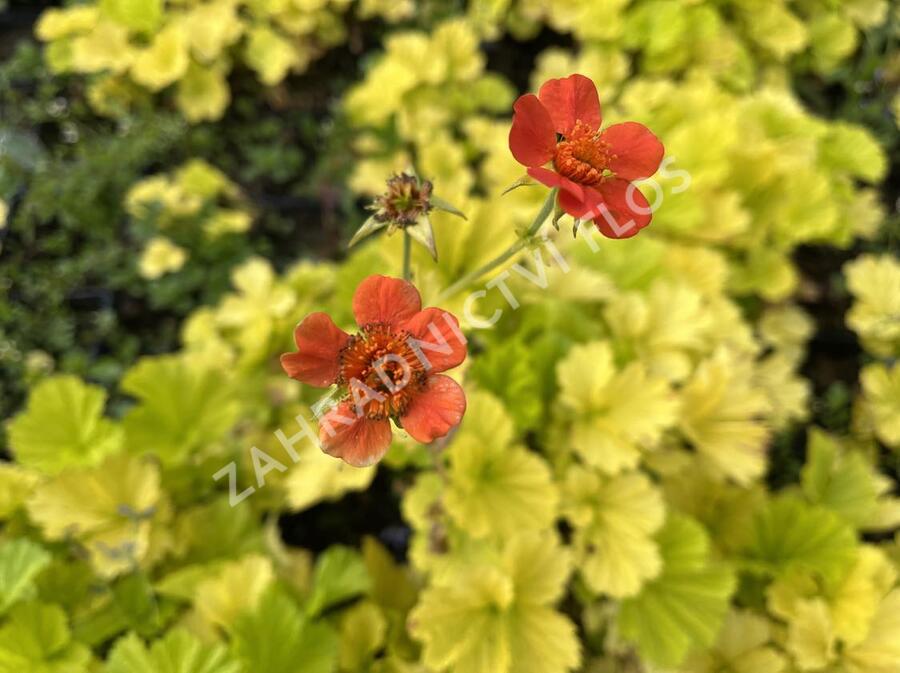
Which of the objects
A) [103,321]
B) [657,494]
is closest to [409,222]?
[657,494]

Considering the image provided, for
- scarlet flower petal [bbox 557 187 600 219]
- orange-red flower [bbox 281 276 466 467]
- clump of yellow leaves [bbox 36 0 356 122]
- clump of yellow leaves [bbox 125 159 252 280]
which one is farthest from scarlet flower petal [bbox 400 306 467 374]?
clump of yellow leaves [bbox 36 0 356 122]

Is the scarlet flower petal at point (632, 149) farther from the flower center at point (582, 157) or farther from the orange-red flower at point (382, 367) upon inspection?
the orange-red flower at point (382, 367)

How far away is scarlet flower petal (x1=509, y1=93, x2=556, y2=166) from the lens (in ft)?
1.66

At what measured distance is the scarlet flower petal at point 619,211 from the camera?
505mm

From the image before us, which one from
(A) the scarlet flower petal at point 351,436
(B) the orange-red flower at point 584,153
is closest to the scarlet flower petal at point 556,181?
(B) the orange-red flower at point 584,153

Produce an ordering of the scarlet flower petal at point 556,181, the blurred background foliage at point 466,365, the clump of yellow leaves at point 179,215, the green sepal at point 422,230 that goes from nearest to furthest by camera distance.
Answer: the scarlet flower petal at point 556,181
the green sepal at point 422,230
the blurred background foliage at point 466,365
the clump of yellow leaves at point 179,215

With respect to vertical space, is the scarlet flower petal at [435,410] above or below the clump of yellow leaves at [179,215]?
below

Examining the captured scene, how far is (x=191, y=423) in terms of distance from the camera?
41.9 inches

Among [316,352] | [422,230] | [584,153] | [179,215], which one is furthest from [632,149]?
[179,215]

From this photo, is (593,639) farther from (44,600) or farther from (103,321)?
(103,321)

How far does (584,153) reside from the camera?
532mm

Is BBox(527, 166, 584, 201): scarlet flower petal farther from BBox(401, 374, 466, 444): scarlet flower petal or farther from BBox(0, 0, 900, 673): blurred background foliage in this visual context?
BBox(0, 0, 900, 673): blurred background foliage

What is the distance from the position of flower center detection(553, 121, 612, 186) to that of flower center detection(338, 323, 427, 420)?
0.19m

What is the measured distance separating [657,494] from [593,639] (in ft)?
0.94
